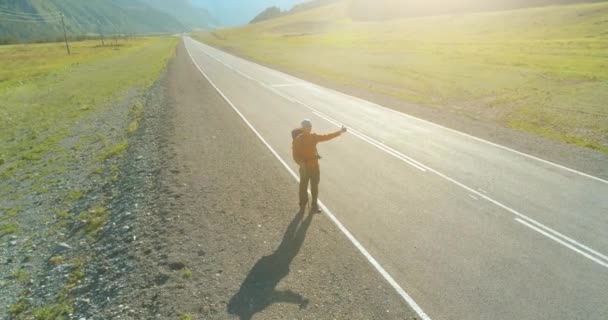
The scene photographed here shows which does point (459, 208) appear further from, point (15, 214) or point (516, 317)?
point (15, 214)

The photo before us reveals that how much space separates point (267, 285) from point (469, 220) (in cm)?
493

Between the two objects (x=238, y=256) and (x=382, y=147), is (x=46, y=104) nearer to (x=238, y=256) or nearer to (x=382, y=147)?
(x=382, y=147)

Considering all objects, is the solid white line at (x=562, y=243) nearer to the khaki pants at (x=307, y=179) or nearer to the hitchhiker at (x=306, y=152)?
the hitchhiker at (x=306, y=152)

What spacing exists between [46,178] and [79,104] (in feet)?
47.0

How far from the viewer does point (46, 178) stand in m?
A: 13.1

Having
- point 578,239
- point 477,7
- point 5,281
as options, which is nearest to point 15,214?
point 5,281

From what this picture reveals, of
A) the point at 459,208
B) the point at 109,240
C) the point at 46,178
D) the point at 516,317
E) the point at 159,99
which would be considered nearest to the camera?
the point at 516,317

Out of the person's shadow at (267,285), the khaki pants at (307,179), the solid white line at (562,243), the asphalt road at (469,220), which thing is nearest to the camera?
the person's shadow at (267,285)

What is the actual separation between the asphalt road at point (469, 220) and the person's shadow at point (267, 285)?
1438 millimetres

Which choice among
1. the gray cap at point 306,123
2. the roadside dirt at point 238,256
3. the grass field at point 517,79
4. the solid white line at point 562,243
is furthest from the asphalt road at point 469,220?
the grass field at point 517,79

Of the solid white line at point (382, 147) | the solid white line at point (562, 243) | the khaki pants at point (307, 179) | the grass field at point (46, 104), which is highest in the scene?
the khaki pants at point (307, 179)

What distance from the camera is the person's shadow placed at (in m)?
5.84

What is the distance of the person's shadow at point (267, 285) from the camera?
5.84 metres

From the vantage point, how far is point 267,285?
20.8 ft
